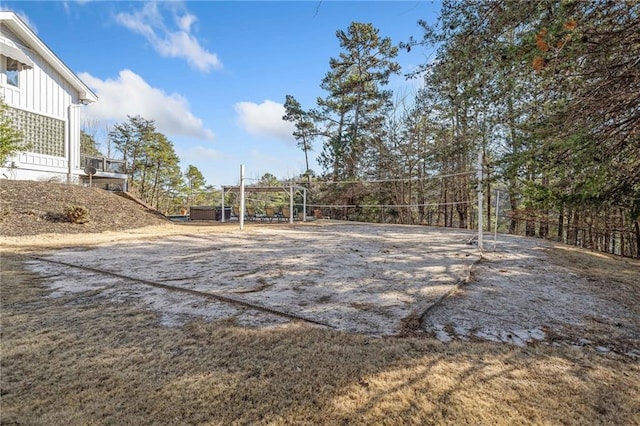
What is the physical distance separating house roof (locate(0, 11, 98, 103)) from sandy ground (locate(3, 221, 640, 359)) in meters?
10.4

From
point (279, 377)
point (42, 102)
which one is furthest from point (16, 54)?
point (279, 377)

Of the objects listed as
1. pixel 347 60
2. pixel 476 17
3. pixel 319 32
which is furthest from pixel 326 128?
pixel 476 17

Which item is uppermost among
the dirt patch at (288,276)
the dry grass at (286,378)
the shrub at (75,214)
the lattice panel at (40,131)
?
the lattice panel at (40,131)

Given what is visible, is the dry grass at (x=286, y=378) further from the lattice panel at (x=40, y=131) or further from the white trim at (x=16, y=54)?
the white trim at (x=16, y=54)

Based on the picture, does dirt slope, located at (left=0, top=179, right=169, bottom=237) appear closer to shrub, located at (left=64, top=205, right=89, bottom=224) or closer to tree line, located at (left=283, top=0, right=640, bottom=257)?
shrub, located at (left=64, top=205, right=89, bottom=224)

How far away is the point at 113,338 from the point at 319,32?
634 cm

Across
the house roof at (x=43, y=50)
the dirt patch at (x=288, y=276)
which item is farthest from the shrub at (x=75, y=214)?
the house roof at (x=43, y=50)

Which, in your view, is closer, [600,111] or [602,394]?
[602,394]

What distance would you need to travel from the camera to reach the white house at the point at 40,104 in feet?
33.8

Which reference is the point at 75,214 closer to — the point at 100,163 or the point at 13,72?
the point at 13,72

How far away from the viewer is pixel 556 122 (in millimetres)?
2582

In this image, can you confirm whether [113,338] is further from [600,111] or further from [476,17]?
[600,111]

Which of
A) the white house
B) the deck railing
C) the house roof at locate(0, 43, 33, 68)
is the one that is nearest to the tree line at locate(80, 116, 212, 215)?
the deck railing

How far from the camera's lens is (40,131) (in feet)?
37.1
